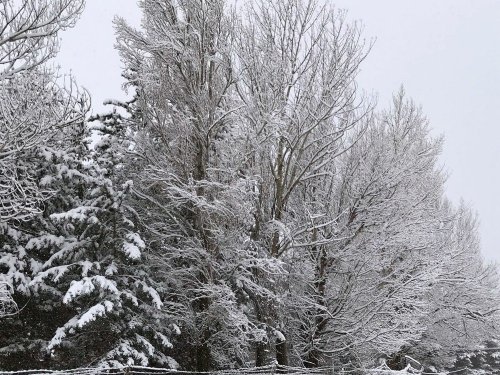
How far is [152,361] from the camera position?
36.5 feet

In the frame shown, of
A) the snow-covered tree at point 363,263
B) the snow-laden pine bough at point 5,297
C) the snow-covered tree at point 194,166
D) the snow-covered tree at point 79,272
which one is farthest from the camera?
the snow-covered tree at point 363,263

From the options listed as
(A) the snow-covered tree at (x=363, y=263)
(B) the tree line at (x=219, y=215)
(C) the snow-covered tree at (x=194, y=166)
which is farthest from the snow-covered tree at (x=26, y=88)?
(A) the snow-covered tree at (x=363, y=263)

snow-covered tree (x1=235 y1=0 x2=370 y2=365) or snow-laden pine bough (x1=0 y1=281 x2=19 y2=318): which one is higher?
snow-covered tree (x1=235 y1=0 x2=370 y2=365)

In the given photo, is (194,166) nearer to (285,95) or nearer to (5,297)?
(285,95)

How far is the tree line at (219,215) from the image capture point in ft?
34.4

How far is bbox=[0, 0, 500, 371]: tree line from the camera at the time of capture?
413 inches

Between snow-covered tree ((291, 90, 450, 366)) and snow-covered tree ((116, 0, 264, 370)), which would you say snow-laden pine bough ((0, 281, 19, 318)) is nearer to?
snow-covered tree ((116, 0, 264, 370))

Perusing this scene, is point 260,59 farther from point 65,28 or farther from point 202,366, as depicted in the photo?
point 202,366

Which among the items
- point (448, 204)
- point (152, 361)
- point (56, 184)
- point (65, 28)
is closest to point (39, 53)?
point (65, 28)

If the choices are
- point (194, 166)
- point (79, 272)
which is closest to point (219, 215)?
point (194, 166)

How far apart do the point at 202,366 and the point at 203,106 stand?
5.47m

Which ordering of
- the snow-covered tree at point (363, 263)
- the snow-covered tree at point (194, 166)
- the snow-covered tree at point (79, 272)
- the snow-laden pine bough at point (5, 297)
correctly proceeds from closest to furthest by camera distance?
the snow-laden pine bough at point (5, 297), the snow-covered tree at point (79, 272), the snow-covered tree at point (194, 166), the snow-covered tree at point (363, 263)

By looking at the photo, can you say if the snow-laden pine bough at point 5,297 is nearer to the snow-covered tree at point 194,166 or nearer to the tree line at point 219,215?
the tree line at point 219,215

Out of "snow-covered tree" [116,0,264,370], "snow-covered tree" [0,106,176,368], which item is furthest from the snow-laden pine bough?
"snow-covered tree" [116,0,264,370]
